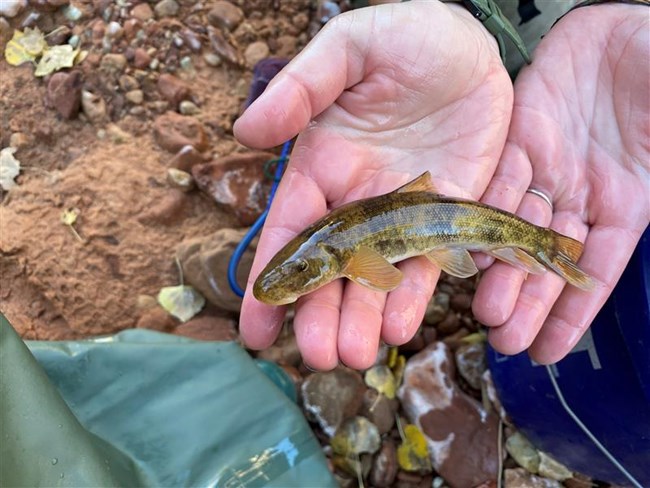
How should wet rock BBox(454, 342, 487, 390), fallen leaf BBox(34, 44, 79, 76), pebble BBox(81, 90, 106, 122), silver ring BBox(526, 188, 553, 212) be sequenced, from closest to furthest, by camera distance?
1. silver ring BBox(526, 188, 553, 212)
2. wet rock BBox(454, 342, 487, 390)
3. pebble BBox(81, 90, 106, 122)
4. fallen leaf BBox(34, 44, 79, 76)

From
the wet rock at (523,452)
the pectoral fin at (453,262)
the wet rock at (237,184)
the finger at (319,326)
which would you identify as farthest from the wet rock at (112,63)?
the wet rock at (523,452)

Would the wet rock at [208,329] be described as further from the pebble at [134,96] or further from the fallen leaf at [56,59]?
the fallen leaf at [56,59]

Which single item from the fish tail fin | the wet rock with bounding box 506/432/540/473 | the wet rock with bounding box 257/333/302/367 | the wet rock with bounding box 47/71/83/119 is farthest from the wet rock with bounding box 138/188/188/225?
the wet rock with bounding box 506/432/540/473

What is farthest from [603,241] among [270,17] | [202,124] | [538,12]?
[270,17]

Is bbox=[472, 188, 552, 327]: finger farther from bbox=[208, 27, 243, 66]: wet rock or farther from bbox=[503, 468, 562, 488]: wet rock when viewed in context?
bbox=[208, 27, 243, 66]: wet rock

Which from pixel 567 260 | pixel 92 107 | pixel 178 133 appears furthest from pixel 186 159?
pixel 567 260

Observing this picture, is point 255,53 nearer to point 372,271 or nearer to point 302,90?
point 302,90
